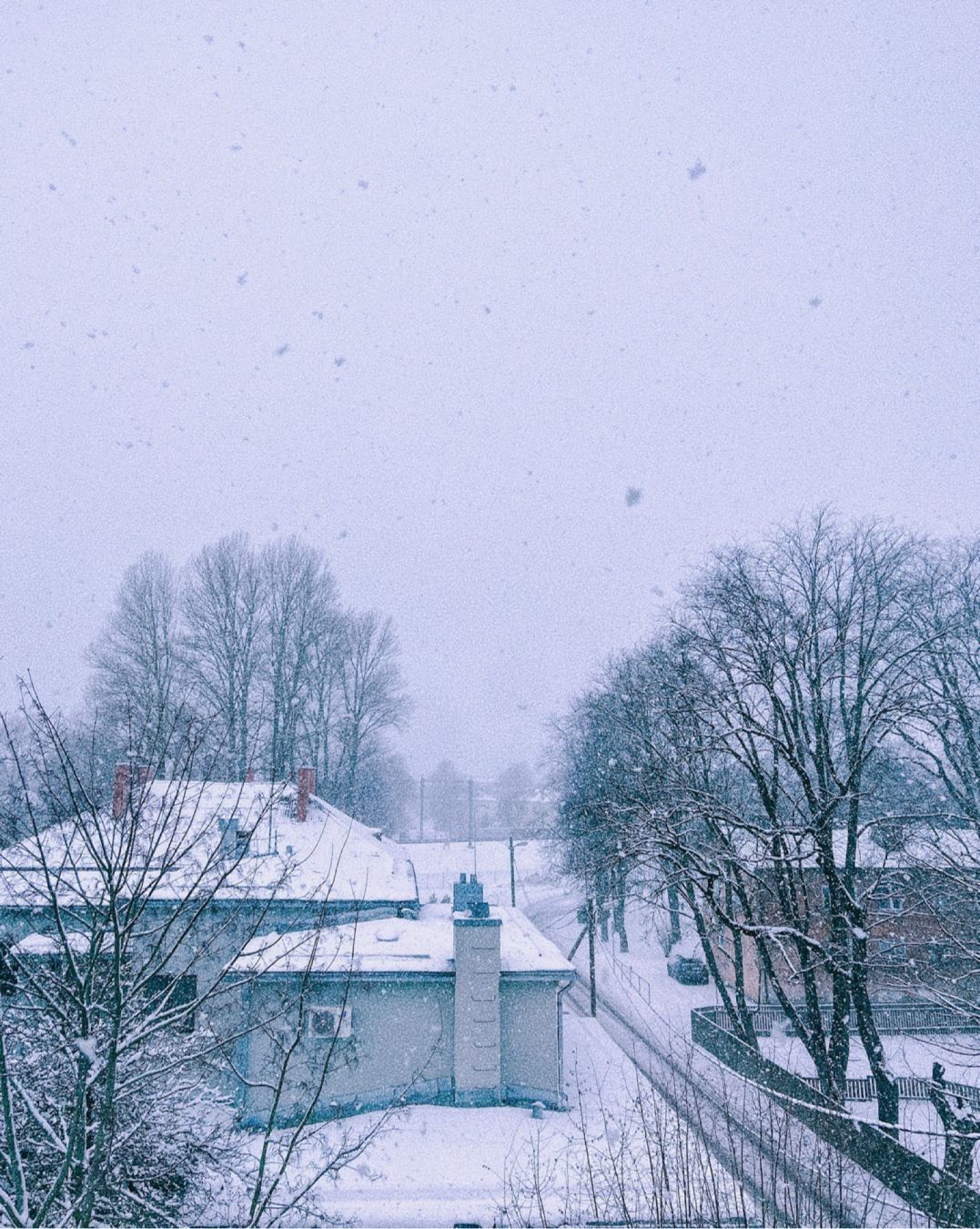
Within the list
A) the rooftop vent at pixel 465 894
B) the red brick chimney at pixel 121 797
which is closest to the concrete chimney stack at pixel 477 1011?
the rooftop vent at pixel 465 894

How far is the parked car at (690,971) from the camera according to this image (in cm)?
2662

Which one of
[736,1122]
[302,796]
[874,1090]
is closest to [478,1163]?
[736,1122]

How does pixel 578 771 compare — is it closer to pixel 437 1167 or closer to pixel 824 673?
pixel 824 673

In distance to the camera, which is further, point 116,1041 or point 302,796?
point 302,796

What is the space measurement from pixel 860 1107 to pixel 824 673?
338 inches

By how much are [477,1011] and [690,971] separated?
14534 mm

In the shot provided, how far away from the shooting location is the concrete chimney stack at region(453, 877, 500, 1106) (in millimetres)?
15016

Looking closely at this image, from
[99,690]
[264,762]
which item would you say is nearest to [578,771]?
[264,762]

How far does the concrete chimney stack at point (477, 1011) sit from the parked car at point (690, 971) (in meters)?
13.9

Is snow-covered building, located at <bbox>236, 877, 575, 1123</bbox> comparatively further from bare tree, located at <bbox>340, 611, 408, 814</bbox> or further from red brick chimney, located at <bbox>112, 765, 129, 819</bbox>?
bare tree, located at <bbox>340, 611, 408, 814</bbox>

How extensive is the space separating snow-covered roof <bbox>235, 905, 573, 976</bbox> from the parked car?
35.4 feet

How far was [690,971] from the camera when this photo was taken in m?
26.8

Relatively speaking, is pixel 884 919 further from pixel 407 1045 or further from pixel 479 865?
pixel 479 865

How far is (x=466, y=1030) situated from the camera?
15.1 meters
